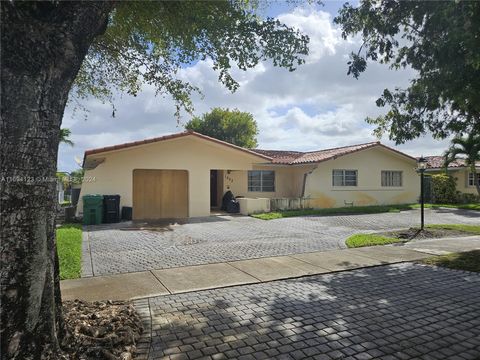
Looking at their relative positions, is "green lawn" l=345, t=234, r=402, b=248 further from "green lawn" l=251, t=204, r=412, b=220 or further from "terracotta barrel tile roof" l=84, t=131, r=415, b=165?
"terracotta barrel tile roof" l=84, t=131, r=415, b=165

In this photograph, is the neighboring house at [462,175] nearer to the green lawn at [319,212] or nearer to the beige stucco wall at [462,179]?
the beige stucco wall at [462,179]

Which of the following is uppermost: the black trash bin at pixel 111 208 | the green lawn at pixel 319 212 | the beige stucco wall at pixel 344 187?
the beige stucco wall at pixel 344 187

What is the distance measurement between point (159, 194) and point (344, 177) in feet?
39.4

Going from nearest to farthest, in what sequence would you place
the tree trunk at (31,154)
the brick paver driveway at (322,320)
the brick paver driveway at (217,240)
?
the tree trunk at (31,154)
the brick paver driveway at (322,320)
the brick paver driveway at (217,240)

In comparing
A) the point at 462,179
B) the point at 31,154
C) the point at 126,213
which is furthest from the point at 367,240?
the point at 462,179

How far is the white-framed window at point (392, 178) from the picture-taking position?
24609 millimetres

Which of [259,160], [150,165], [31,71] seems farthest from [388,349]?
[259,160]

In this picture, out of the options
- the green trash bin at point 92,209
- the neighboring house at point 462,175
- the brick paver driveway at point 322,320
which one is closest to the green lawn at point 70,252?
the green trash bin at point 92,209

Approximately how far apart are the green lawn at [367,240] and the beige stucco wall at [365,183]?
9632mm

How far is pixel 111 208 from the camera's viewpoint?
1530 centimetres

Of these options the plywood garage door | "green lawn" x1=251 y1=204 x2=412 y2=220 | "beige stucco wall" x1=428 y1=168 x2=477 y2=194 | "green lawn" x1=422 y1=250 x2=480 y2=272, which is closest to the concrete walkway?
"green lawn" x1=422 y1=250 x2=480 y2=272

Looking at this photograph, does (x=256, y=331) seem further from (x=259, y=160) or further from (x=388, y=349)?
(x=259, y=160)

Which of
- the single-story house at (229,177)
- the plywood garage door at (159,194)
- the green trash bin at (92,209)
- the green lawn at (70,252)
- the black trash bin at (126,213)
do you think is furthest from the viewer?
the plywood garage door at (159,194)

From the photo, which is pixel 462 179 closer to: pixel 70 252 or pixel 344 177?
pixel 344 177
